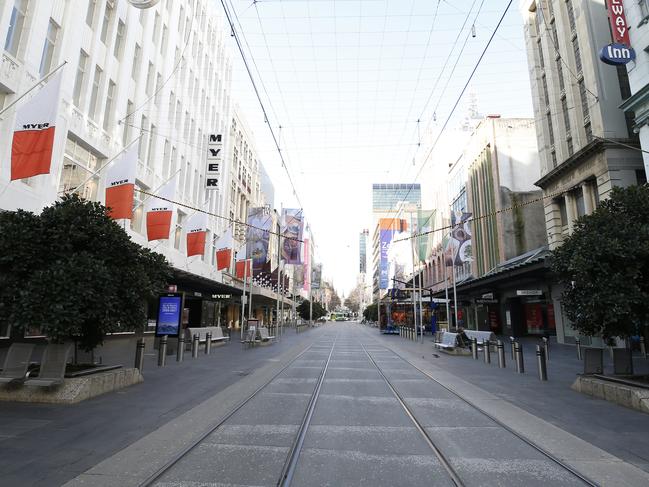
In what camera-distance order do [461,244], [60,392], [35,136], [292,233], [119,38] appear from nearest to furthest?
[60,392] → [35,136] → [119,38] → [461,244] → [292,233]

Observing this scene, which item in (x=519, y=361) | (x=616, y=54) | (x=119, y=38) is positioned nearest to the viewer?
(x=519, y=361)

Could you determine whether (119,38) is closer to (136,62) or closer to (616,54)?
(136,62)

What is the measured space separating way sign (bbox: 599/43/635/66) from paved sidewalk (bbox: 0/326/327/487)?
20.5 metres

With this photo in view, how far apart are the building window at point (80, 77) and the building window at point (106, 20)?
240cm

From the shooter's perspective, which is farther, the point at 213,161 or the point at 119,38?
the point at 213,161

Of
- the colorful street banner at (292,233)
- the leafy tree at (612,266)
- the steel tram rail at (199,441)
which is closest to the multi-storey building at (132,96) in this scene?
the colorful street banner at (292,233)

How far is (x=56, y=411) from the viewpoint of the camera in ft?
25.4

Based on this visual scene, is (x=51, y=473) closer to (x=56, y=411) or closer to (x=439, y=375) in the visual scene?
(x=56, y=411)

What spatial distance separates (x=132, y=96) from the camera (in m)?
24.0

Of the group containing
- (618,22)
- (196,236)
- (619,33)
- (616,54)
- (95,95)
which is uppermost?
(618,22)

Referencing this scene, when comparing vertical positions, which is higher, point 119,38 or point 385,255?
point 119,38

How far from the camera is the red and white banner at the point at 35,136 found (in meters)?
11.7

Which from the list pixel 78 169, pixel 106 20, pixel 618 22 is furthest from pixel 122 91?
pixel 618 22

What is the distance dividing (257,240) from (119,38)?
19157mm
